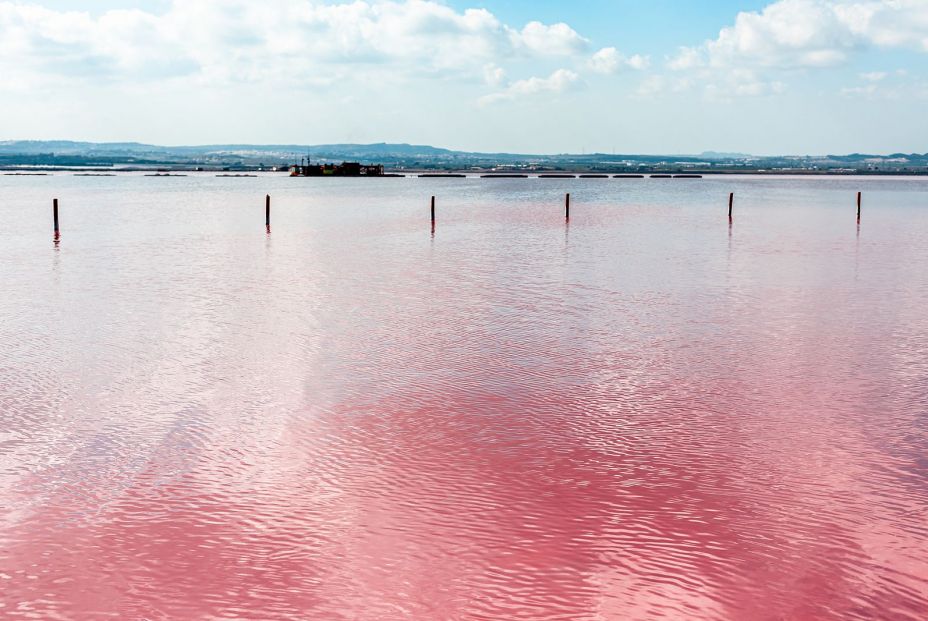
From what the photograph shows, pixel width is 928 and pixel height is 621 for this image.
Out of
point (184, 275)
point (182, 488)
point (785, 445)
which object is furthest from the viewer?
point (184, 275)

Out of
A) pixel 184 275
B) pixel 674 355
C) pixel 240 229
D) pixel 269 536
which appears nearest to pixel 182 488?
pixel 269 536

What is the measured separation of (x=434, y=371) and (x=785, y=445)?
685cm

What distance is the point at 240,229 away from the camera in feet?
182

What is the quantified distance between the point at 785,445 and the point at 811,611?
487cm

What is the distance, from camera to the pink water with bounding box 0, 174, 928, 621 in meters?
8.53

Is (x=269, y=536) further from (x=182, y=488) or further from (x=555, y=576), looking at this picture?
(x=555, y=576)

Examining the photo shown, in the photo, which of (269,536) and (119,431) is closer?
(269,536)

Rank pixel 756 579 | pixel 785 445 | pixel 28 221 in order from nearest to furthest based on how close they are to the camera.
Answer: pixel 756 579 < pixel 785 445 < pixel 28 221

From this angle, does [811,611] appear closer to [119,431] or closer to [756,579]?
[756,579]

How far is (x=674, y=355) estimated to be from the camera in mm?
18531

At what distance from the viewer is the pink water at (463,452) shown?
8531 millimetres

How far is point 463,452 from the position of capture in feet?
40.4

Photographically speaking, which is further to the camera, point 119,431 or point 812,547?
point 119,431

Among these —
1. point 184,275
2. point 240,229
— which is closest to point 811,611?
point 184,275
